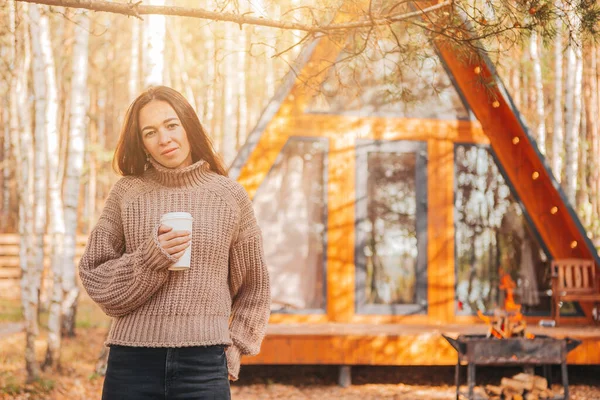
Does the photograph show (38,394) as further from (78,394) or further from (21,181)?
(21,181)

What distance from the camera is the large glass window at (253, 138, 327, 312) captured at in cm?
761

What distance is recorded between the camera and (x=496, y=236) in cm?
786

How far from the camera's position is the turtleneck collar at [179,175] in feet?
7.63

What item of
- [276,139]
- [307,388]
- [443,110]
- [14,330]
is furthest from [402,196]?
[14,330]

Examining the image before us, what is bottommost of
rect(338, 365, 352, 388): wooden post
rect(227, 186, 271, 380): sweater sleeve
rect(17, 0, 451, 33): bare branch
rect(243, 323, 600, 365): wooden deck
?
rect(338, 365, 352, 388): wooden post

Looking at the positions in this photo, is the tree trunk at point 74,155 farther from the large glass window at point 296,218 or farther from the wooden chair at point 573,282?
the wooden chair at point 573,282

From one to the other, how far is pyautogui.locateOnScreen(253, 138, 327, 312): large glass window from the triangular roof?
254 mm

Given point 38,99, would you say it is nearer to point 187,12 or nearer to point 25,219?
point 25,219

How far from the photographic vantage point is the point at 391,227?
7820mm

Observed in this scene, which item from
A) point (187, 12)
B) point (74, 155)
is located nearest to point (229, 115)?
point (74, 155)

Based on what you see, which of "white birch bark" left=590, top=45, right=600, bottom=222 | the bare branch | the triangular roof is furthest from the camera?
"white birch bark" left=590, top=45, right=600, bottom=222

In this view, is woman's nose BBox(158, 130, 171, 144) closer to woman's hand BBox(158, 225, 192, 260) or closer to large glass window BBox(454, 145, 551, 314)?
woman's hand BBox(158, 225, 192, 260)

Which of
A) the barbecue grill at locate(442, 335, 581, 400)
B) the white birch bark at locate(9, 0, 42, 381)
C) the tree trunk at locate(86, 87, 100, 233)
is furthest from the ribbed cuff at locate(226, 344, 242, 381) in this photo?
the tree trunk at locate(86, 87, 100, 233)

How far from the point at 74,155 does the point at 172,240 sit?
6161 mm
